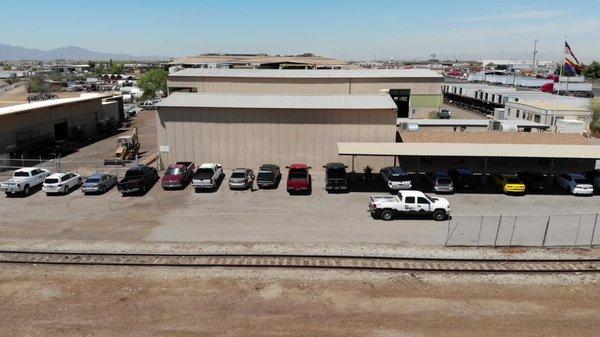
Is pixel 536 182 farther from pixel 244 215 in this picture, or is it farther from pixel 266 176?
pixel 244 215

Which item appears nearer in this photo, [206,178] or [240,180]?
[206,178]

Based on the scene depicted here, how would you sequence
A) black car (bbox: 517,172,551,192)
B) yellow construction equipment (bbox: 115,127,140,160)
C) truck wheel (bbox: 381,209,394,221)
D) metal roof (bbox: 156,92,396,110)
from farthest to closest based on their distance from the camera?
yellow construction equipment (bbox: 115,127,140,160)
metal roof (bbox: 156,92,396,110)
black car (bbox: 517,172,551,192)
truck wheel (bbox: 381,209,394,221)

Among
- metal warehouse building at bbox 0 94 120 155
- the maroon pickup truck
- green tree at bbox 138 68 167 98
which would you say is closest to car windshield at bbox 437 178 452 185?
the maroon pickup truck

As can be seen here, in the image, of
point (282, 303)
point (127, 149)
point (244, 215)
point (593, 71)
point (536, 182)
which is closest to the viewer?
point (282, 303)

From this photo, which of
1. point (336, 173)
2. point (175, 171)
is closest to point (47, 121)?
point (175, 171)

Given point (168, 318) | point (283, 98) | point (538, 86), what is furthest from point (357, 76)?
point (538, 86)

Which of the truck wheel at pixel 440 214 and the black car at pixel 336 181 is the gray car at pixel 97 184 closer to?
the black car at pixel 336 181

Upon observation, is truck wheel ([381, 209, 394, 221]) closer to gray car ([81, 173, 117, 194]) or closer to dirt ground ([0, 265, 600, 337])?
dirt ground ([0, 265, 600, 337])
